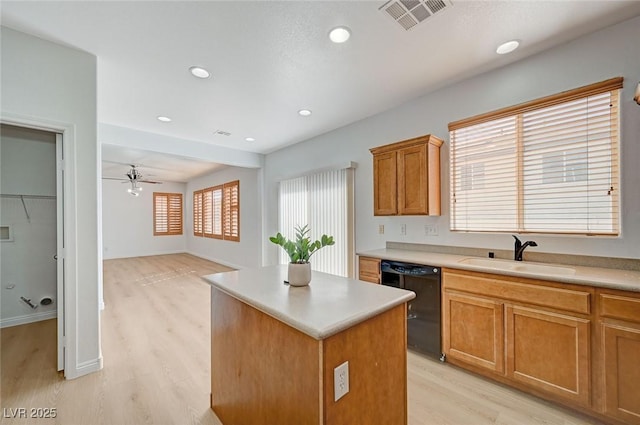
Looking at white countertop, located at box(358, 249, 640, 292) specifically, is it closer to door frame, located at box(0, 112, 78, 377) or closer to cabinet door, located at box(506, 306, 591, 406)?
cabinet door, located at box(506, 306, 591, 406)

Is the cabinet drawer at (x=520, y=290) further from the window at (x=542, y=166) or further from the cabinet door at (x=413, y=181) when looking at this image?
the cabinet door at (x=413, y=181)

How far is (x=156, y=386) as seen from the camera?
221 centimetres

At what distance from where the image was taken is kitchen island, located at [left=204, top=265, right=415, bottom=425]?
110 centimetres

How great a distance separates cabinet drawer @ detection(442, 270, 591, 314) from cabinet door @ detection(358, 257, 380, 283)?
0.71 m

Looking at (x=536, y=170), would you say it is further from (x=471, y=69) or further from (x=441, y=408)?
(x=441, y=408)

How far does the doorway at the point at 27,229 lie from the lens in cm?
324

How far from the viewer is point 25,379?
2.25 m

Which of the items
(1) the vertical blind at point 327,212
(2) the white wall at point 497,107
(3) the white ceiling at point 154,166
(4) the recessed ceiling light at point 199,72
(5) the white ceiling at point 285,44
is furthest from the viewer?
(3) the white ceiling at point 154,166

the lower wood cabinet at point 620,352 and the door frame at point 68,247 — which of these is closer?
the lower wood cabinet at point 620,352

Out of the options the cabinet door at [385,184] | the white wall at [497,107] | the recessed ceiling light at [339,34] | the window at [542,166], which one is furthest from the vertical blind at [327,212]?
the recessed ceiling light at [339,34]

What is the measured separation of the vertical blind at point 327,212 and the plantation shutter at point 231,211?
7.39ft

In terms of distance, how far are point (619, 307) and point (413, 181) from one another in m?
1.77

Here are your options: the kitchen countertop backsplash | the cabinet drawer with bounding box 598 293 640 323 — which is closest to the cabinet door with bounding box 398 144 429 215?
the kitchen countertop backsplash

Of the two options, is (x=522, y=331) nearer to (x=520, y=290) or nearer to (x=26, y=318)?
(x=520, y=290)
